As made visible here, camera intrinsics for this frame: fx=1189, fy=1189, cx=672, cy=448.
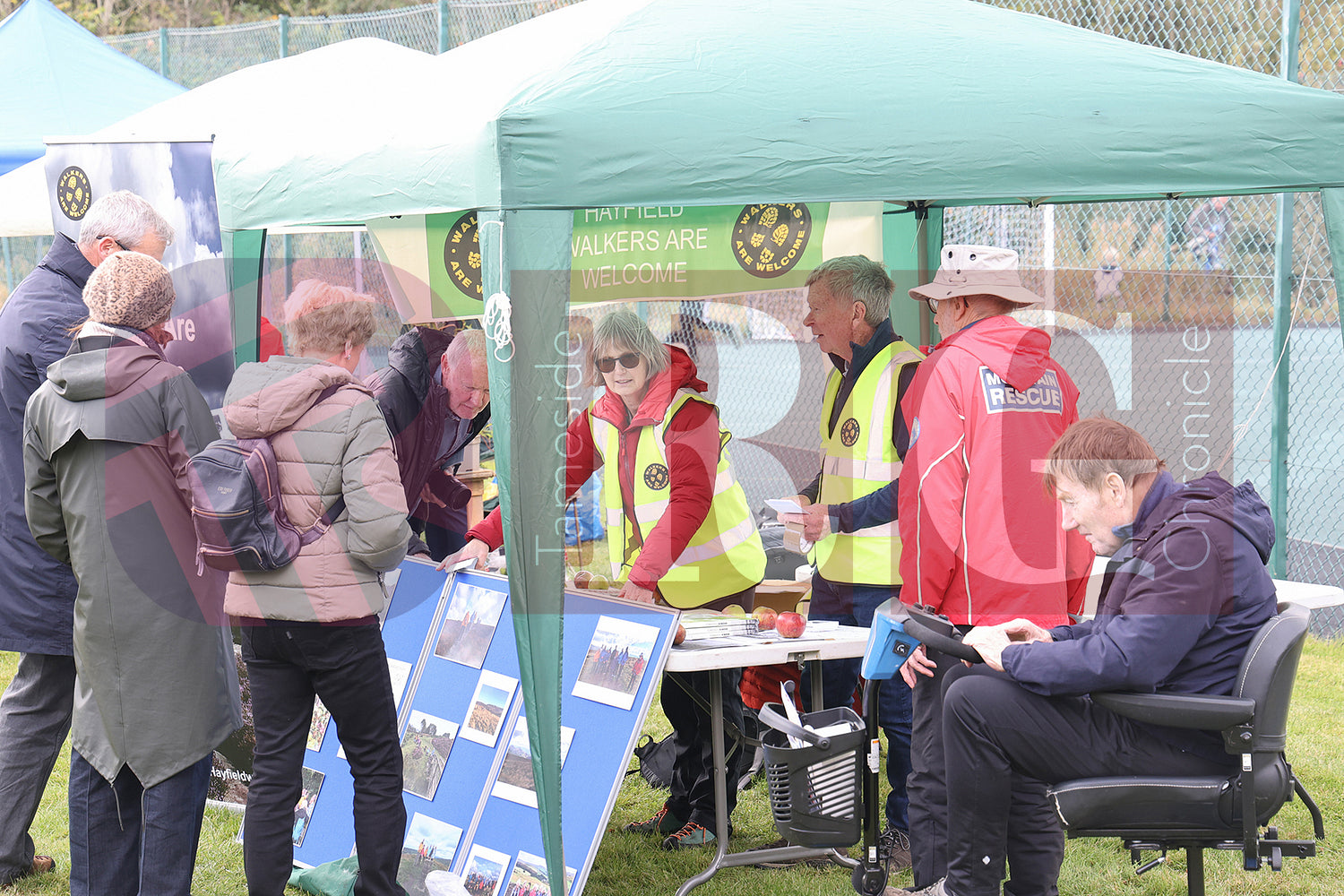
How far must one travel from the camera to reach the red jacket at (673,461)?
3758mm

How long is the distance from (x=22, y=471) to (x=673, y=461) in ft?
6.44

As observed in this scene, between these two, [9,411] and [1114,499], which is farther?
[9,411]

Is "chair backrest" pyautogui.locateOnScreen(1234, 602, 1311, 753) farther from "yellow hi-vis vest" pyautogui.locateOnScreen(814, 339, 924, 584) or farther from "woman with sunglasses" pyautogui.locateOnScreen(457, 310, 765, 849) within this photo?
"woman with sunglasses" pyautogui.locateOnScreen(457, 310, 765, 849)

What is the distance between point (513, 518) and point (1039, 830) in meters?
1.55

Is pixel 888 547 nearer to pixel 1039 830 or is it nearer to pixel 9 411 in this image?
pixel 1039 830

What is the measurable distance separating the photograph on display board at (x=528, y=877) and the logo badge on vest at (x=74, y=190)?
9.10 ft

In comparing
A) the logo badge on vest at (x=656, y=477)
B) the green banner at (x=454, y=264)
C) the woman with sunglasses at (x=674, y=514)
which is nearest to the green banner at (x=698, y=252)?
the green banner at (x=454, y=264)

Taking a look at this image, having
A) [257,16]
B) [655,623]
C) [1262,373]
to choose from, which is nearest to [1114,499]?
[655,623]

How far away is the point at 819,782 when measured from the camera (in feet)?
10.6

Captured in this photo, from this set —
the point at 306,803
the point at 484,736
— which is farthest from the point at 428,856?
the point at 306,803

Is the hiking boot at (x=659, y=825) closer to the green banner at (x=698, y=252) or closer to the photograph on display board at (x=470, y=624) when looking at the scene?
the photograph on display board at (x=470, y=624)

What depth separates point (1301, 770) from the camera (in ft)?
14.3

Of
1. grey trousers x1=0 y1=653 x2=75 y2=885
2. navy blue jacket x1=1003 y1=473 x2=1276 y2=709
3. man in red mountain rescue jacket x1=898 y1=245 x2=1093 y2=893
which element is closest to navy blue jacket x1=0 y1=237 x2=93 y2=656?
grey trousers x1=0 y1=653 x2=75 y2=885

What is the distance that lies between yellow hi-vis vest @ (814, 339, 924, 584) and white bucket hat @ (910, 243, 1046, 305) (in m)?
0.34
